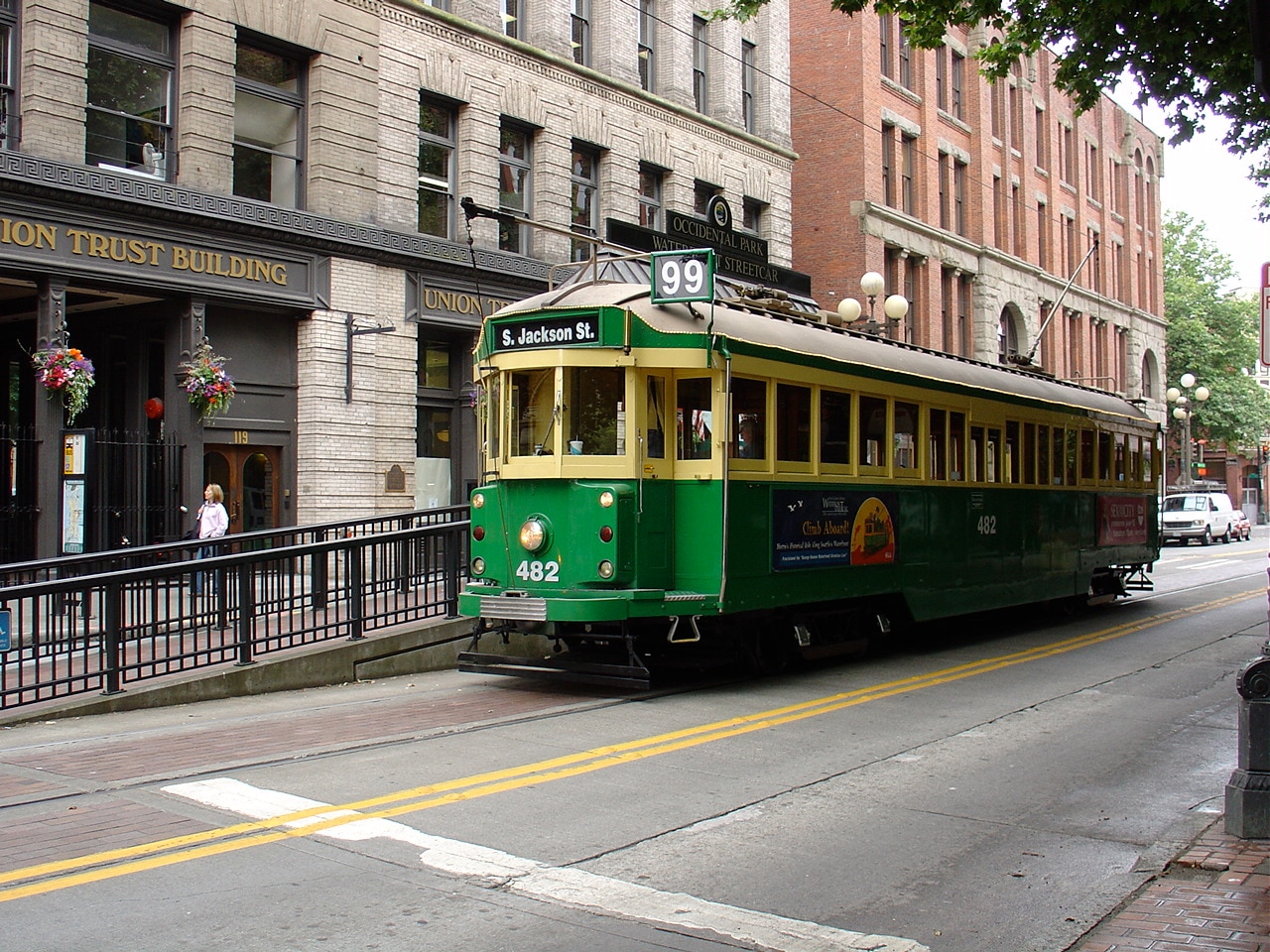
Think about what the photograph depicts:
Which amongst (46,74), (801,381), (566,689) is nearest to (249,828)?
(566,689)

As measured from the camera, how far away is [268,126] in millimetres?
18594

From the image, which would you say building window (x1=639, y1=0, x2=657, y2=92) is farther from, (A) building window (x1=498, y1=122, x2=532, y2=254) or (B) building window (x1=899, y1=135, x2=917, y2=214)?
(B) building window (x1=899, y1=135, x2=917, y2=214)

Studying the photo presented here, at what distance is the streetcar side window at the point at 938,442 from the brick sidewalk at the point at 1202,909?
8138 mm

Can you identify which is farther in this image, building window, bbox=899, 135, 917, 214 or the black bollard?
building window, bbox=899, 135, 917, 214

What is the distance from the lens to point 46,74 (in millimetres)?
15438

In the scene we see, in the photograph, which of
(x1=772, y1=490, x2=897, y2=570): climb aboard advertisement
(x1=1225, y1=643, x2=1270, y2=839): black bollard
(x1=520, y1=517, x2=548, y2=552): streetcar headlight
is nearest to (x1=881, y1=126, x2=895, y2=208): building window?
(x1=772, y1=490, x2=897, y2=570): climb aboard advertisement

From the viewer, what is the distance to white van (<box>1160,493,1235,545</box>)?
44656mm

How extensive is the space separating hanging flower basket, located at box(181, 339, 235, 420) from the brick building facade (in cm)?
1629

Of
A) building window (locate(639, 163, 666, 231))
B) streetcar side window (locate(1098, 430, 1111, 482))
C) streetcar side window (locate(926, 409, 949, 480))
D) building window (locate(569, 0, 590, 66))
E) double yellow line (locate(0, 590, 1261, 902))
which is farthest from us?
building window (locate(639, 163, 666, 231))

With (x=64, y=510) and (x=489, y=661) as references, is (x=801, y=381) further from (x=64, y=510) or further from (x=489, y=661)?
(x=64, y=510)

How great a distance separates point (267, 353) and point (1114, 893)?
50.7 feet

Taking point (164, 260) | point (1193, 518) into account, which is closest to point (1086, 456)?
point (164, 260)

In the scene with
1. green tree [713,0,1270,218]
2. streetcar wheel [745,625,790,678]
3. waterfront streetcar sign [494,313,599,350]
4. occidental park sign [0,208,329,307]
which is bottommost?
streetcar wheel [745,625,790,678]

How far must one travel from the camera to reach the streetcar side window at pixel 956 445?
14.6m
